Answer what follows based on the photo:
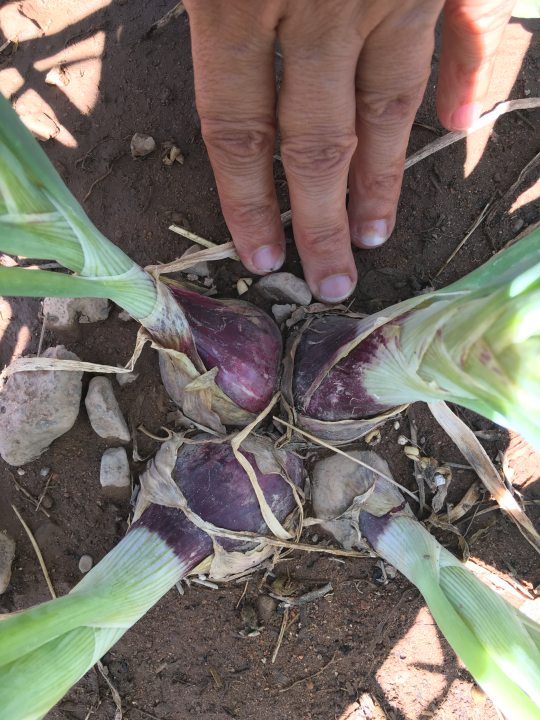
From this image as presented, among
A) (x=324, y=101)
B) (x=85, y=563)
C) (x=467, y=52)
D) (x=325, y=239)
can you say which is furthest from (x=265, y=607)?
(x=467, y=52)

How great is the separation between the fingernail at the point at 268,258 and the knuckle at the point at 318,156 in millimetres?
190

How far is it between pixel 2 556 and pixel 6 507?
99 millimetres

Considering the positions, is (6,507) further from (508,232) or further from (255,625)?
(508,232)

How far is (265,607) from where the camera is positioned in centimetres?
120

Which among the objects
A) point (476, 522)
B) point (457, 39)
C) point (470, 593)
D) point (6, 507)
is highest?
point (457, 39)

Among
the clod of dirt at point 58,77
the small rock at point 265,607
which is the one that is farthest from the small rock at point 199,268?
the small rock at point 265,607

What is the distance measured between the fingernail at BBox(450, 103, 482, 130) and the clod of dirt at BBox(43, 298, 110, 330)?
30.3 inches

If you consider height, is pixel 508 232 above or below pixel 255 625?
above

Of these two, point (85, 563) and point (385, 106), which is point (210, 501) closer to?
point (85, 563)

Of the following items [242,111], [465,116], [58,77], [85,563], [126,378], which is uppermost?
[58,77]

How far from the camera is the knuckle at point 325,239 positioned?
939 millimetres

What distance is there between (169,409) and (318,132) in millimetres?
615

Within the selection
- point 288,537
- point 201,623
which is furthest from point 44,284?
point 201,623

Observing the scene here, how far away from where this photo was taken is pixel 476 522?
1194 mm
